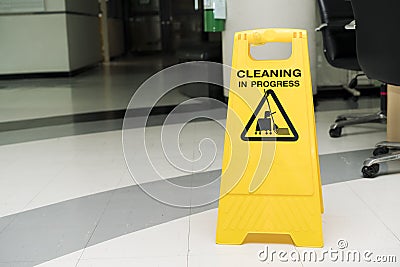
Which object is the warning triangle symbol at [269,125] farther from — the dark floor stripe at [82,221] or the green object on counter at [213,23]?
the green object on counter at [213,23]

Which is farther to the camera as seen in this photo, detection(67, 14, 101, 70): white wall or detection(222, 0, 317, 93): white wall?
detection(67, 14, 101, 70): white wall

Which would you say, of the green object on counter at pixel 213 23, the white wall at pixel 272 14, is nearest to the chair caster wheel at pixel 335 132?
the white wall at pixel 272 14

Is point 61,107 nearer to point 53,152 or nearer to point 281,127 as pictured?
point 53,152

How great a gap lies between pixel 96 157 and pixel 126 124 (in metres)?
1.04

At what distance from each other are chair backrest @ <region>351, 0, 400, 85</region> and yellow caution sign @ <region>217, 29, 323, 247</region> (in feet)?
2.37

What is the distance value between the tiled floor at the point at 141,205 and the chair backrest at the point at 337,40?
1.63 ft

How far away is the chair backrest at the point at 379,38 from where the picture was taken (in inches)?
90.2

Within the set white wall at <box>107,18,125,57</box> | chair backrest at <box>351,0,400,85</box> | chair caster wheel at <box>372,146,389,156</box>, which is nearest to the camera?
chair backrest at <box>351,0,400,85</box>

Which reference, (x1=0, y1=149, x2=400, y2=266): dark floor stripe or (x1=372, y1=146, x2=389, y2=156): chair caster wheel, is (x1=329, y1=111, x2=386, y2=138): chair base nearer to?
(x1=372, y1=146, x2=389, y2=156): chair caster wheel

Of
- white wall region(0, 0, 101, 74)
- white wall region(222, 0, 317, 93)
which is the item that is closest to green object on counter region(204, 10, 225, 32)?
white wall region(222, 0, 317, 93)

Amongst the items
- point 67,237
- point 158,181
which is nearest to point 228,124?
point 67,237

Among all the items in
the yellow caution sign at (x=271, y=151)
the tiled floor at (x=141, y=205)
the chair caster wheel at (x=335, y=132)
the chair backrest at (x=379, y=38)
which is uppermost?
the chair backrest at (x=379, y=38)

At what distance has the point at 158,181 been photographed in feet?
8.52

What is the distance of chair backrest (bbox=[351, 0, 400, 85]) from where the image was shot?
2291 mm
